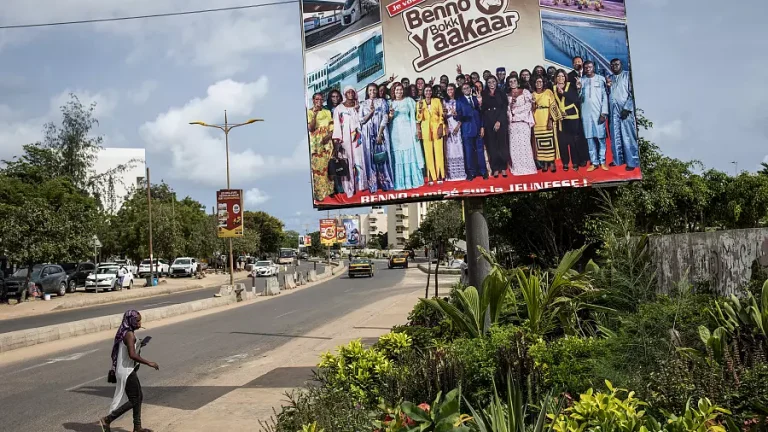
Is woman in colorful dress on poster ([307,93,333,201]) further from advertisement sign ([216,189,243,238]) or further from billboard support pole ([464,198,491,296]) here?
advertisement sign ([216,189,243,238])

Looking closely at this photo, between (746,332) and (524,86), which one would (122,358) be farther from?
(746,332)

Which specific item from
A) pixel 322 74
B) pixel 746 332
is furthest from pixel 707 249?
pixel 322 74

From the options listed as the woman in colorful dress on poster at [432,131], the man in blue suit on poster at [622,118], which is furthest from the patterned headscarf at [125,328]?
the man in blue suit on poster at [622,118]

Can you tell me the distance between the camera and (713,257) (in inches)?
310

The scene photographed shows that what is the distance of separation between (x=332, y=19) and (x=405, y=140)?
1962mm

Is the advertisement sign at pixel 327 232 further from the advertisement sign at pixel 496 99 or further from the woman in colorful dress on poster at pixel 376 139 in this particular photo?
the advertisement sign at pixel 496 99

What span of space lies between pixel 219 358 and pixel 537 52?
9.10m

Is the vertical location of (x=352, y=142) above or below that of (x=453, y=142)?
above

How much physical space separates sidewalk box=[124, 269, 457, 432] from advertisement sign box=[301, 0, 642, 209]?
3020 mm

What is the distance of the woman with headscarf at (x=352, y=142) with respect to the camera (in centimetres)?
868

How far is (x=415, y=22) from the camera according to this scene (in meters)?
8.45

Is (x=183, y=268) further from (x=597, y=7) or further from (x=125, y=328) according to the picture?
(x=597, y=7)

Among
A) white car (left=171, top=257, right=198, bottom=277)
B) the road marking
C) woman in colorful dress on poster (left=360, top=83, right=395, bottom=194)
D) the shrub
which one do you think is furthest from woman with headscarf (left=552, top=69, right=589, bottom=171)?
white car (left=171, top=257, right=198, bottom=277)

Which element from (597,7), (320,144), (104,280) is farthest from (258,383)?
(104,280)
